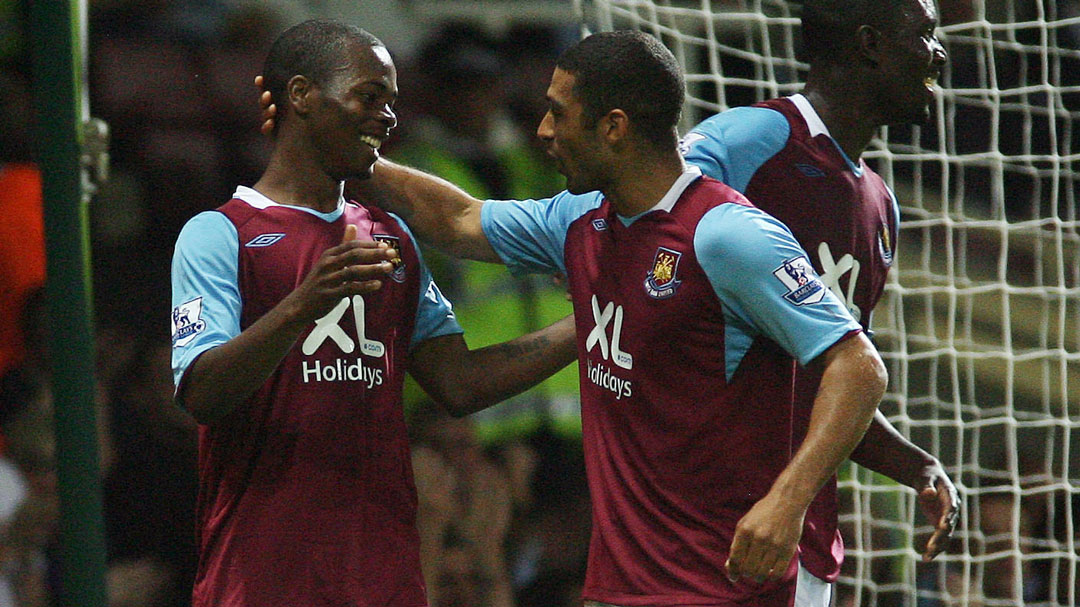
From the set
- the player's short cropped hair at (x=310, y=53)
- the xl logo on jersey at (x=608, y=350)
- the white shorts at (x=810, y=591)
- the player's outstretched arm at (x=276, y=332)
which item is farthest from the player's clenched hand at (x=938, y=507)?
the player's short cropped hair at (x=310, y=53)

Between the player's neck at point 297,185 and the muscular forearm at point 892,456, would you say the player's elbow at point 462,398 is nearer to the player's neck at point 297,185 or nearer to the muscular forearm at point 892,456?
the player's neck at point 297,185

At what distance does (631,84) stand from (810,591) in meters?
1.07

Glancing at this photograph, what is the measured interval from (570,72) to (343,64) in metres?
0.42

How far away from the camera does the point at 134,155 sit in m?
5.29

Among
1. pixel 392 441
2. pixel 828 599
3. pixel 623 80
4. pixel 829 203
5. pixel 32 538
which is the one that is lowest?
pixel 32 538

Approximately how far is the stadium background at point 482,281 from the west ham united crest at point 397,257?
5.13 ft

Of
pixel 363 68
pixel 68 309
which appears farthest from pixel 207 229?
pixel 68 309

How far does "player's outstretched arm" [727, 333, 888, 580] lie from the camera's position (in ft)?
7.78

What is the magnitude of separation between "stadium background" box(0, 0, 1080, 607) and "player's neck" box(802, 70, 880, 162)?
40.4 inches

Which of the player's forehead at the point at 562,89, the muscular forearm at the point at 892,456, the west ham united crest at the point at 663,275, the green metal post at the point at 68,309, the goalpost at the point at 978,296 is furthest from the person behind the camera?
the goalpost at the point at 978,296

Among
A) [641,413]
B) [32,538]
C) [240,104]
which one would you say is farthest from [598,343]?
[240,104]

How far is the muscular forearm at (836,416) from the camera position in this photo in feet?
7.91

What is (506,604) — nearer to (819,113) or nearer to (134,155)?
(134,155)

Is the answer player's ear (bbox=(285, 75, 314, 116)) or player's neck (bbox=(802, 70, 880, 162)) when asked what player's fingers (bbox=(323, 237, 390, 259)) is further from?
player's neck (bbox=(802, 70, 880, 162))
